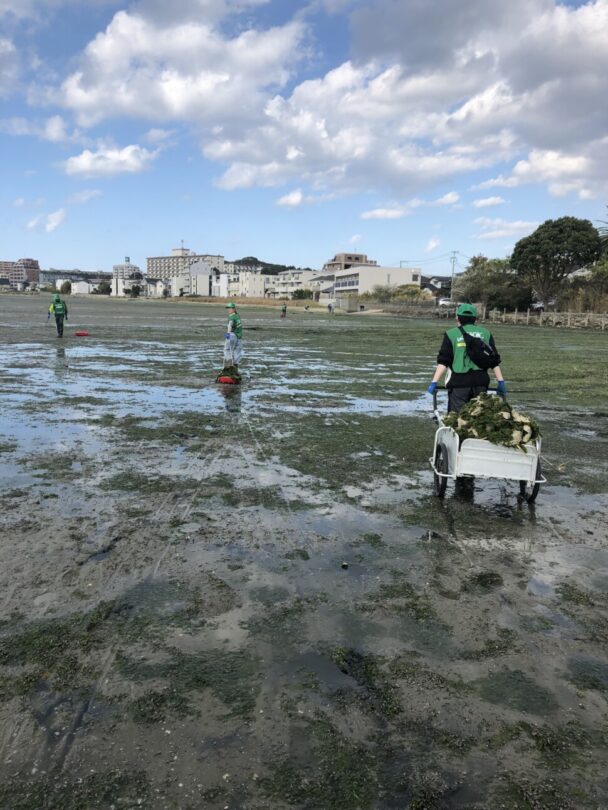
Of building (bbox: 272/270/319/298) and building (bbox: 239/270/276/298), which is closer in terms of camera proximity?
building (bbox: 272/270/319/298)

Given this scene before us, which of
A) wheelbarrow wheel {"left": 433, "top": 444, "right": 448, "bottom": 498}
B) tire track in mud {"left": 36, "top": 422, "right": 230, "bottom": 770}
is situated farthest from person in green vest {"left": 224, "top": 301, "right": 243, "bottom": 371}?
tire track in mud {"left": 36, "top": 422, "right": 230, "bottom": 770}

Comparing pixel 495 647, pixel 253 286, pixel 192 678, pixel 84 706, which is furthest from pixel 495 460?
pixel 253 286

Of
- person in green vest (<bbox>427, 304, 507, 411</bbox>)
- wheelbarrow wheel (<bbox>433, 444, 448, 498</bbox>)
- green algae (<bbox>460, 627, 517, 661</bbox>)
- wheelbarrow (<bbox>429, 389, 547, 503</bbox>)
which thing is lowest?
green algae (<bbox>460, 627, 517, 661</bbox>)

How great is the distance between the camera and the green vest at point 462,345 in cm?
697

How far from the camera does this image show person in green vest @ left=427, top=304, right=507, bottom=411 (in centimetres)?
700

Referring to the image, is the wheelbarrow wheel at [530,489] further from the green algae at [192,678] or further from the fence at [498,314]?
the fence at [498,314]

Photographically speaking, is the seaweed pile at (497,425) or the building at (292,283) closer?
the seaweed pile at (497,425)

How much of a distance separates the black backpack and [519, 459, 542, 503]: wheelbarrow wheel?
141 centimetres

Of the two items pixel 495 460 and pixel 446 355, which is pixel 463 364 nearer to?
pixel 446 355

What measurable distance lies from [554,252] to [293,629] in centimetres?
6627

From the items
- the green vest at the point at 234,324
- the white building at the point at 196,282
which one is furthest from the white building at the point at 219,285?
the green vest at the point at 234,324

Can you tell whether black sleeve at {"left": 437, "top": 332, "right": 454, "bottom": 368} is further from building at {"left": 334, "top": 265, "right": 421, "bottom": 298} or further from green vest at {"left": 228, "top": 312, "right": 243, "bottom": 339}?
building at {"left": 334, "top": 265, "right": 421, "bottom": 298}

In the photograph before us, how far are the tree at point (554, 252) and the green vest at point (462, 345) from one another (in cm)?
6090

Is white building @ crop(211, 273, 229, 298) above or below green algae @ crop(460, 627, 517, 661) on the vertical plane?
above
